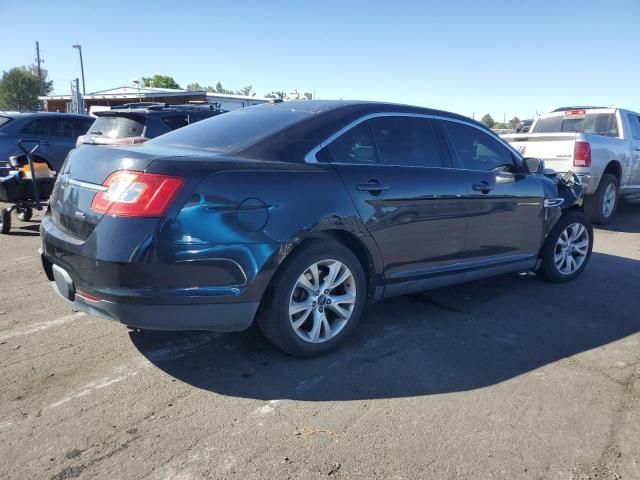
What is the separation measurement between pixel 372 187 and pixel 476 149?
4.78 ft

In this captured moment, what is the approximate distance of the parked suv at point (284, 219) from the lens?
2850 mm

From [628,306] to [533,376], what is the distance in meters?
2.03

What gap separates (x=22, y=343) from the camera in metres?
3.63

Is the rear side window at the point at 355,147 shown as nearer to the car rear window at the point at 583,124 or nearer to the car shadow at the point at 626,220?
the car shadow at the point at 626,220

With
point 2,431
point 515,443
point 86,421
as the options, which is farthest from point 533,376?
point 2,431

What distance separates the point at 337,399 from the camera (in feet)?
9.86

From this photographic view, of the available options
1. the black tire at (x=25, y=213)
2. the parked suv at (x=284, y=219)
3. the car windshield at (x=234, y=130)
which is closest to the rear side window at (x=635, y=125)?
the parked suv at (x=284, y=219)

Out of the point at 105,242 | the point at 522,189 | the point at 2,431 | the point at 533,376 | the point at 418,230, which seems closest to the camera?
the point at 2,431

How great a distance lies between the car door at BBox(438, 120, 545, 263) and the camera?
437 centimetres

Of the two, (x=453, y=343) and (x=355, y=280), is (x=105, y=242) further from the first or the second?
(x=453, y=343)

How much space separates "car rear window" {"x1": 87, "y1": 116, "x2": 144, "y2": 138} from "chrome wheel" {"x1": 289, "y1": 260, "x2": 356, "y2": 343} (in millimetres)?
5952

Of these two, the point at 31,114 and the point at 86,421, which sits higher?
the point at 31,114

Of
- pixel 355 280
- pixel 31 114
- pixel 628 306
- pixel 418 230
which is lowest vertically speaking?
pixel 628 306

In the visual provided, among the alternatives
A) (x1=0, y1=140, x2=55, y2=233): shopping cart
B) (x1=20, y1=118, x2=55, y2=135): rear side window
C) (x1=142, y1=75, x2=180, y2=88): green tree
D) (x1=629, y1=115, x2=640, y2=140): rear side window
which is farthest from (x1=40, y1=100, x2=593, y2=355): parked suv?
(x1=142, y1=75, x2=180, y2=88): green tree
